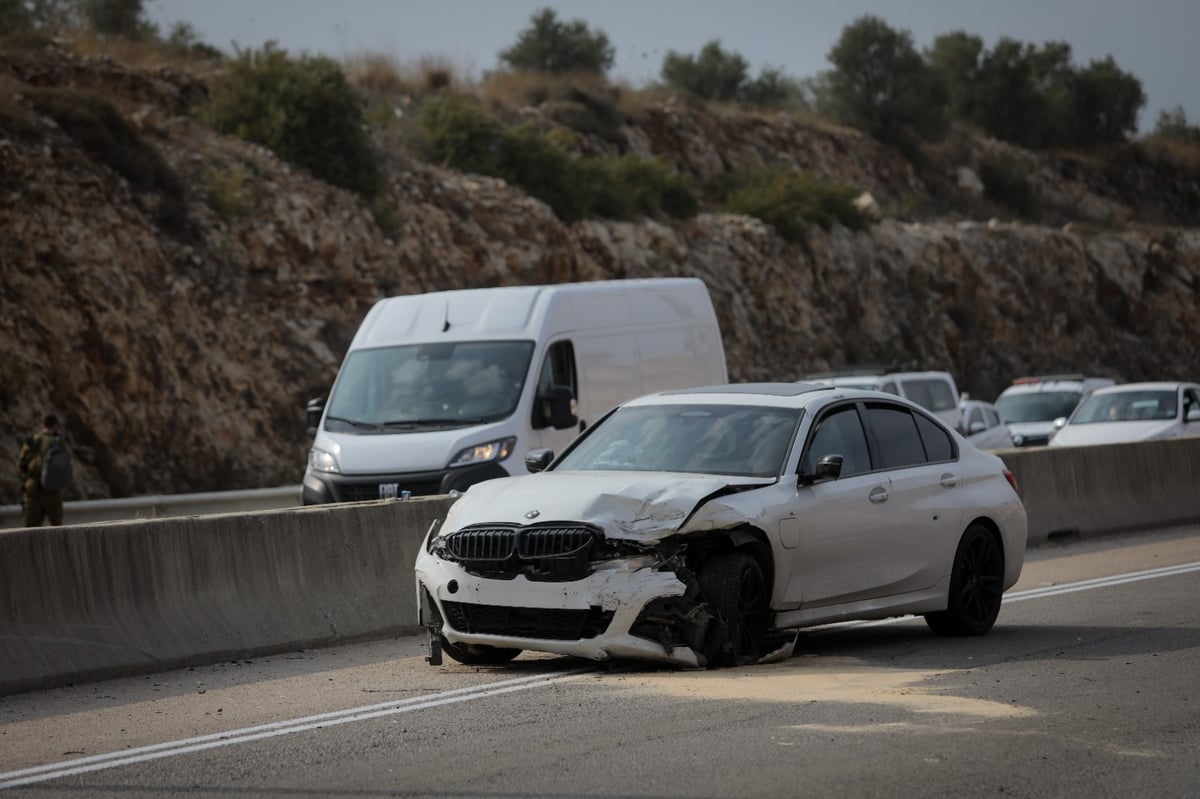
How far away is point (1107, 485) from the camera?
815 inches

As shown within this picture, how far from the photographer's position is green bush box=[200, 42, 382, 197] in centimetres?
3403

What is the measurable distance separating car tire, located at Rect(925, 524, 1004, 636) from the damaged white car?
1 cm

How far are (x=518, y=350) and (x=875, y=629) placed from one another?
236 inches

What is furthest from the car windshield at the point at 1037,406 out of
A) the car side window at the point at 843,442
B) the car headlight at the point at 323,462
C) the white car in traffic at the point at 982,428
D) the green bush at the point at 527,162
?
the car side window at the point at 843,442

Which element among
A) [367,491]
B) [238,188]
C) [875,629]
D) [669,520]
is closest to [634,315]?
[367,491]

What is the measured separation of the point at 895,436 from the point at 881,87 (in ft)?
193

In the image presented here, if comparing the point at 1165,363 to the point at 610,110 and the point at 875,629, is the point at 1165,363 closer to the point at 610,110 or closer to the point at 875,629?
the point at 610,110

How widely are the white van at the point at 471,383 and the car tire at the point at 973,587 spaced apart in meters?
5.60

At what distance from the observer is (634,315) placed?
1816cm

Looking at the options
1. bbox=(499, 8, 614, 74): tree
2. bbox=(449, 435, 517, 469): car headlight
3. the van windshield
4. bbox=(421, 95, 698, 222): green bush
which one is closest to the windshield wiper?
the van windshield

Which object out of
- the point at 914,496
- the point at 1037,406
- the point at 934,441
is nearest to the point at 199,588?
the point at 914,496

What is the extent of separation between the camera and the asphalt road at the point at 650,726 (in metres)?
6.50

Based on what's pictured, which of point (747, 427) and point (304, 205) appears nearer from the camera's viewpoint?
point (747, 427)

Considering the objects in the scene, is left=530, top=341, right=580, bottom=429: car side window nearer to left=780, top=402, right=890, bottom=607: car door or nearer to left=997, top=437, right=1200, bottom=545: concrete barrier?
left=997, top=437, right=1200, bottom=545: concrete barrier
